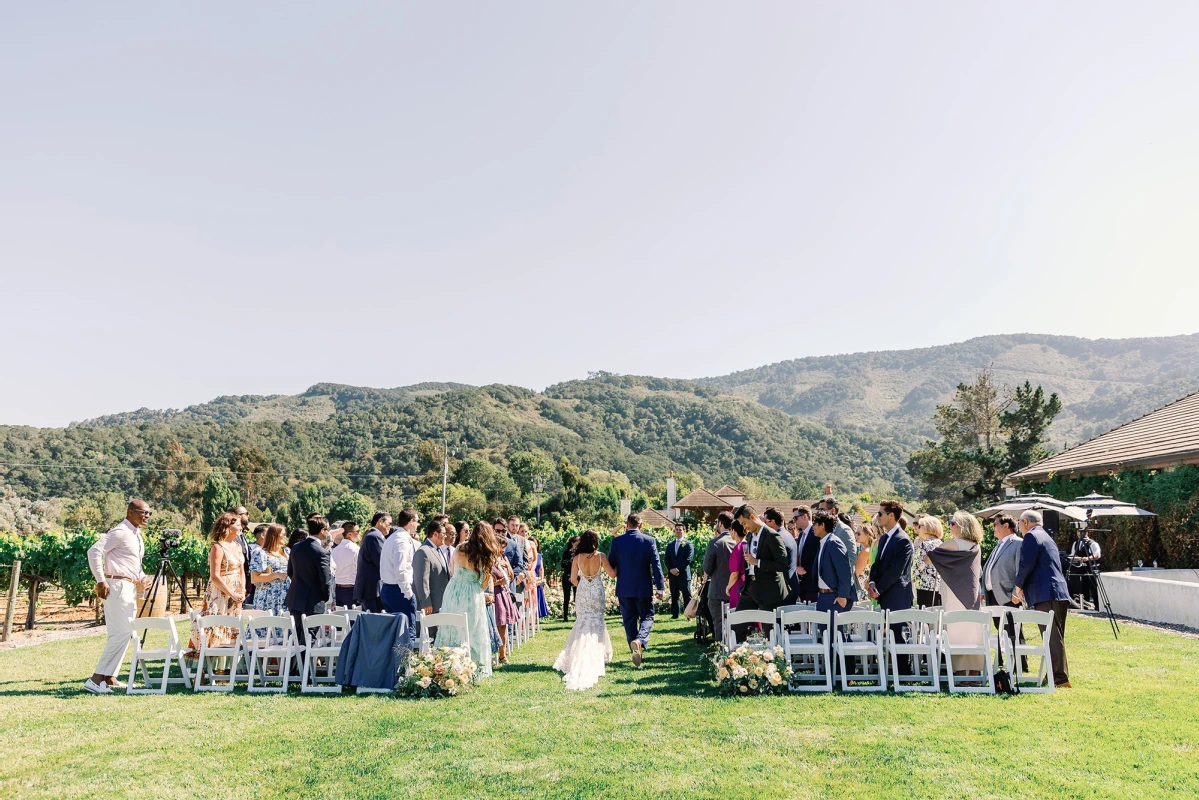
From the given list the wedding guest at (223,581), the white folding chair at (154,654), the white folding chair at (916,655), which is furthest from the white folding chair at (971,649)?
the white folding chair at (154,654)

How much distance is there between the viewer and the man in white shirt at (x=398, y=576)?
29.3 ft

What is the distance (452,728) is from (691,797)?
7.91ft

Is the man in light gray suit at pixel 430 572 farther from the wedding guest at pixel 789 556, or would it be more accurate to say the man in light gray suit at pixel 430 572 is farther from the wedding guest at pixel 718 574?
the wedding guest at pixel 789 556

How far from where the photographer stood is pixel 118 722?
689 centimetres

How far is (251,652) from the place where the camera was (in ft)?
27.5

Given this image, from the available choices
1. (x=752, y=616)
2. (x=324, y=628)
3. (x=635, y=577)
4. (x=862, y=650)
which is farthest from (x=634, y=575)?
(x=324, y=628)

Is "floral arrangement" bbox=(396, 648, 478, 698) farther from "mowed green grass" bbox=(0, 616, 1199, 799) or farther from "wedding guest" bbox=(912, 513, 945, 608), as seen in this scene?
"wedding guest" bbox=(912, 513, 945, 608)

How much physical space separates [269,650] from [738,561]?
516 centimetres

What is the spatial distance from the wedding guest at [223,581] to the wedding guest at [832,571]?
6.37m

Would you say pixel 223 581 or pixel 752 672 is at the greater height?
pixel 223 581

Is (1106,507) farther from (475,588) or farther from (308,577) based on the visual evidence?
(308,577)

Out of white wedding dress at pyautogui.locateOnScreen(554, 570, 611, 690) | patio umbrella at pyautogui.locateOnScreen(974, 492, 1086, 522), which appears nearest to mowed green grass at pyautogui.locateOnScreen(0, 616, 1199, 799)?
white wedding dress at pyautogui.locateOnScreen(554, 570, 611, 690)

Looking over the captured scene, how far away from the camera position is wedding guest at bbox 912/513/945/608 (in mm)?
8703

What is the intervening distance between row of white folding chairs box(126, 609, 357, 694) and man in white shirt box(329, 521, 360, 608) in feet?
5.64
